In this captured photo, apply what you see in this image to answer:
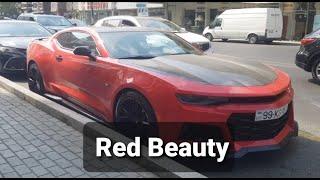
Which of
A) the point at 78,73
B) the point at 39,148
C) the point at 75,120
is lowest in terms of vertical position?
the point at 39,148

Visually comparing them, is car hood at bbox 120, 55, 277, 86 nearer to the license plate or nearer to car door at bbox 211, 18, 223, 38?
the license plate

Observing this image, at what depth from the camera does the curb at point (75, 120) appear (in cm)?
397

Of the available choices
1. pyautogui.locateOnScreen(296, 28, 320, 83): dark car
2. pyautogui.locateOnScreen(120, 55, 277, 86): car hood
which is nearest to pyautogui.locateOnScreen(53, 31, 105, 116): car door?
pyautogui.locateOnScreen(120, 55, 277, 86): car hood

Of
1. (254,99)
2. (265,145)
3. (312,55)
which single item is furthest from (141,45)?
(312,55)

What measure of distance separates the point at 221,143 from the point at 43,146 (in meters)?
2.03

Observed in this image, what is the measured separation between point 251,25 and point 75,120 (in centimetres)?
2334

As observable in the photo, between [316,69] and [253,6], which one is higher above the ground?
[253,6]

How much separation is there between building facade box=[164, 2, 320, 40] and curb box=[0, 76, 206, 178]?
2478cm

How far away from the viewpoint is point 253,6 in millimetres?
33156

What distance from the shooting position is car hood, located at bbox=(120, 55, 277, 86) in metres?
4.43

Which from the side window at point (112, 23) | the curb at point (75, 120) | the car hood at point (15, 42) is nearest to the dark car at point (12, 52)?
the car hood at point (15, 42)

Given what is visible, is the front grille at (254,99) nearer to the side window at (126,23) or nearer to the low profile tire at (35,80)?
the low profile tire at (35,80)

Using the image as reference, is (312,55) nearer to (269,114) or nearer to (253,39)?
(269,114)

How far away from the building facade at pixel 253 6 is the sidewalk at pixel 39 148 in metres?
25.7
